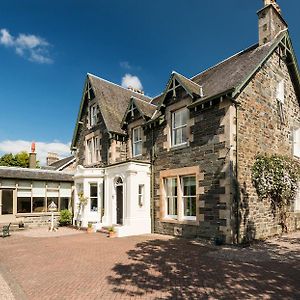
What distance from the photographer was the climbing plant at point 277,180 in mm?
14008

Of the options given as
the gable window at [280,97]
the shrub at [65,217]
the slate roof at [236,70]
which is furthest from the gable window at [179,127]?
the shrub at [65,217]

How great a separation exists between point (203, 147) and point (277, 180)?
4404 millimetres

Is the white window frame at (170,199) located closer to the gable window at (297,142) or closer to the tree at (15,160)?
the gable window at (297,142)

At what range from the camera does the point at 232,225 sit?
1238 centimetres

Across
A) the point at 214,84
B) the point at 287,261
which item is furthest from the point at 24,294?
the point at 214,84

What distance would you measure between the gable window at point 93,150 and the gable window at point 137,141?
3.41 metres

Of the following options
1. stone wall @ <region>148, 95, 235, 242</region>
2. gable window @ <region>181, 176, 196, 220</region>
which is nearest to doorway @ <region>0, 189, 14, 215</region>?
stone wall @ <region>148, 95, 235, 242</region>

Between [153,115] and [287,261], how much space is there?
37.9 ft

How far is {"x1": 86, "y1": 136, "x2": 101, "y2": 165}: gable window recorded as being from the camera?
21922 millimetres

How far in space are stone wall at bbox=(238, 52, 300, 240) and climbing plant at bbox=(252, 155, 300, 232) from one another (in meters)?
0.40

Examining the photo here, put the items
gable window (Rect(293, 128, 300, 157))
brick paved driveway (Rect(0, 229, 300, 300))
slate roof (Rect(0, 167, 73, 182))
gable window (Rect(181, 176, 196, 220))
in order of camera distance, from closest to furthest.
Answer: brick paved driveway (Rect(0, 229, 300, 300)) < gable window (Rect(181, 176, 196, 220)) < gable window (Rect(293, 128, 300, 157)) < slate roof (Rect(0, 167, 73, 182))

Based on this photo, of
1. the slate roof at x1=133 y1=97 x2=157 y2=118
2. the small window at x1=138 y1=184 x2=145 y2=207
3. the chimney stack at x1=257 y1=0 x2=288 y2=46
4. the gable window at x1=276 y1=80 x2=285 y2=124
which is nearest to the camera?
the chimney stack at x1=257 y1=0 x2=288 y2=46

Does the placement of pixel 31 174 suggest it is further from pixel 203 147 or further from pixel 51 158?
pixel 51 158

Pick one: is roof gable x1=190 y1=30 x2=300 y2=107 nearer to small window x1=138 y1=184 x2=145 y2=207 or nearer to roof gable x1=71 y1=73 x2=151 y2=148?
small window x1=138 y1=184 x2=145 y2=207
